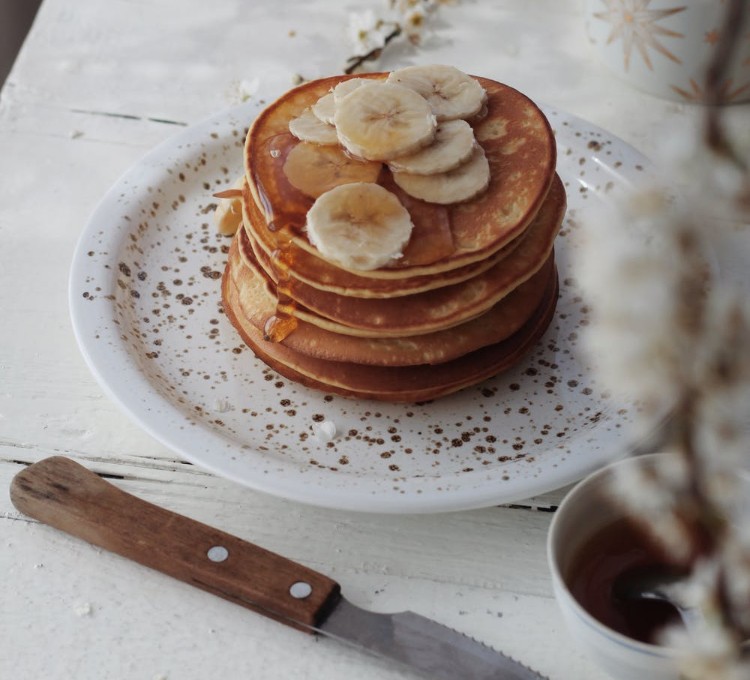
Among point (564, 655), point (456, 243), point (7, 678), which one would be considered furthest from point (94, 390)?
point (564, 655)

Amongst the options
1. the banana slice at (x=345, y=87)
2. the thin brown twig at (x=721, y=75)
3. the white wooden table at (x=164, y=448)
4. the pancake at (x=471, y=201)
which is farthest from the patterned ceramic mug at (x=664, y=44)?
the thin brown twig at (x=721, y=75)

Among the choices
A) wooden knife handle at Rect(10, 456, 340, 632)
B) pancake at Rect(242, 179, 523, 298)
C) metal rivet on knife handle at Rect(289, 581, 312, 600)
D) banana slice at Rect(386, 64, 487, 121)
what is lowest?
wooden knife handle at Rect(10, 456, 340, 632)

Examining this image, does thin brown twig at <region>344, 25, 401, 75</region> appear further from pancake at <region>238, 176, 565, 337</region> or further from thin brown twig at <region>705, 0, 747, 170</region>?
thin brown twig at <region>705, 0, 747, 170</region>

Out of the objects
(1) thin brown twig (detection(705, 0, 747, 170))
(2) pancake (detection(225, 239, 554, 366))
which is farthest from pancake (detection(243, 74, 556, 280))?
(1) thin brown twig (detection(705, 0, 747, 170))

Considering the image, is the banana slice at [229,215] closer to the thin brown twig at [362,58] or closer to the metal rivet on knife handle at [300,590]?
the thin brown twig at [362,58]

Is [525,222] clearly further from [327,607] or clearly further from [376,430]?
[327,607]
